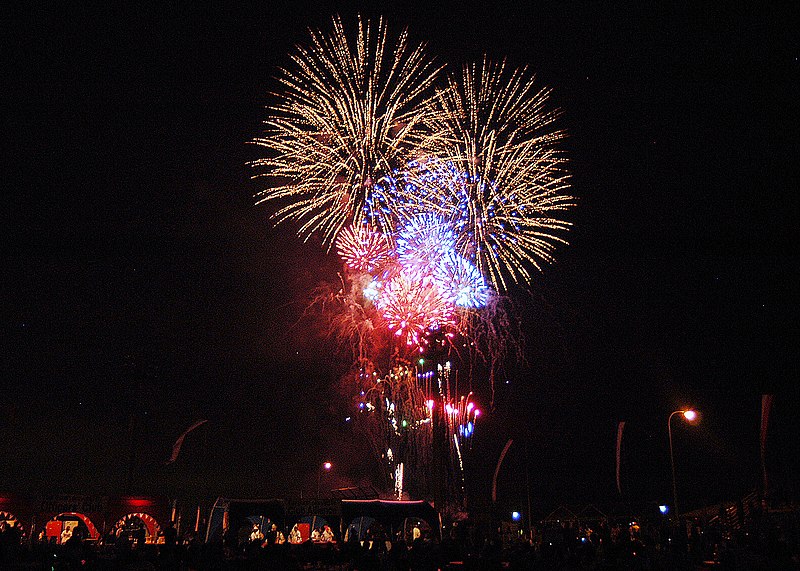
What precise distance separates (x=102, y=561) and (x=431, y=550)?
360 inches

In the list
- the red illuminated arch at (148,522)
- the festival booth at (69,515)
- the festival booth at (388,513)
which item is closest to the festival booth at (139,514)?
the red illuminated arch at (148,522)

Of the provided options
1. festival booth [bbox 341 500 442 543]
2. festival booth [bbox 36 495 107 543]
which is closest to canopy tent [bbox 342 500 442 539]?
festival booth [bbox 341 500 442 543]

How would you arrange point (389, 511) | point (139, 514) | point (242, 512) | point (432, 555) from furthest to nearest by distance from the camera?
point (139, 514) → point (389, 511) → point (242, 512) → point (432, 555)

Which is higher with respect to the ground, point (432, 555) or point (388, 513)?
point (388, 513)

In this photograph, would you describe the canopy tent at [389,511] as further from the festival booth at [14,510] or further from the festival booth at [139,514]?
the festival booth at [14,510]

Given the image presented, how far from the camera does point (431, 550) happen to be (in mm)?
18594

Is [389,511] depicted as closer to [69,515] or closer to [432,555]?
[432,555]

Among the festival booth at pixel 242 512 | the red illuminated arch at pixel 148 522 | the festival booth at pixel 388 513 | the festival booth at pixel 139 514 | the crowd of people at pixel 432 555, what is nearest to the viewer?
the crowd of people at pixel 432 555

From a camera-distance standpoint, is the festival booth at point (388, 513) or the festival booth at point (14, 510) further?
the festival booth at point (14, 510)

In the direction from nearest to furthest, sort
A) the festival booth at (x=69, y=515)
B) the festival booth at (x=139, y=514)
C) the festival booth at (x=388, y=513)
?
the festival booth at (x=388, y=513) → the festival booth at (x=69, y=515) → the festival booth at (x=139, y=514)

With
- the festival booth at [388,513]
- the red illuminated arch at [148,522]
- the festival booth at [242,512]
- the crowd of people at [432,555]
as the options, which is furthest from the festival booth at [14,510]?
the festival booth at [388,513]

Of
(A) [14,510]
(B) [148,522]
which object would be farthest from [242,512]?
(A) [14,510]

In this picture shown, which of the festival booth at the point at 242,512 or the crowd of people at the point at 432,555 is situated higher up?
the festival booth at the point at 242,512

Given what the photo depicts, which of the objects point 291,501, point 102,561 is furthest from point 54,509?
point 102,561
